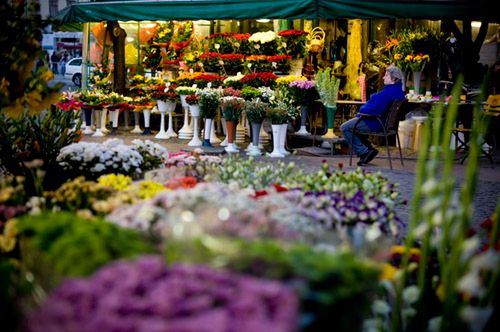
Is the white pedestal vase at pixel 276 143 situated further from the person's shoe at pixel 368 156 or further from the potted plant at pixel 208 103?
the person's shoe at pixel 368 156

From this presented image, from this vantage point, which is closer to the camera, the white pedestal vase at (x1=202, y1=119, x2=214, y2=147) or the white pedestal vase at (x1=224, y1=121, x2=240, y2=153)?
the white pedestal vase at (x1=224, y1=121, x2=240, y2=153)

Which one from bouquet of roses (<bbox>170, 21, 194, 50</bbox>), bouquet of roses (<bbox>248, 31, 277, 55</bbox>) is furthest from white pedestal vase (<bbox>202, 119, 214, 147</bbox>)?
bouquet of roses (<bbox>170, 21, 194, 50</bbox>)

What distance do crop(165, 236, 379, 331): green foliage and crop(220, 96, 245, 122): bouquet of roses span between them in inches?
400

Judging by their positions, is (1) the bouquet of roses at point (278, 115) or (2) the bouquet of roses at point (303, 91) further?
(2) the bouquet of roses at point (303, 91)

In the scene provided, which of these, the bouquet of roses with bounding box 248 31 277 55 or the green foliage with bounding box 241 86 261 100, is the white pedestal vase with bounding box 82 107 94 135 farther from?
the green foliage with bounding box 241 86 261 100

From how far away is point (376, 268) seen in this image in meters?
2.70

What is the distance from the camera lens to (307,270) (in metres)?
2.47

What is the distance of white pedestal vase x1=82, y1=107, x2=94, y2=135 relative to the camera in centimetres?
1577

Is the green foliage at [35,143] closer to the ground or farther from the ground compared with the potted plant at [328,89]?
closer to the ground

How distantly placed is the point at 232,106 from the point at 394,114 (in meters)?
2.95

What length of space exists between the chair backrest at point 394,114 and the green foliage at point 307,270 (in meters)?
8.73

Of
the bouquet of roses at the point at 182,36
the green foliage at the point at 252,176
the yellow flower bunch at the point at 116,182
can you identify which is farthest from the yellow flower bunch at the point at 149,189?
the bouquet of roses at the point at 182,36

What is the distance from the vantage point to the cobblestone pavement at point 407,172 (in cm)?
840

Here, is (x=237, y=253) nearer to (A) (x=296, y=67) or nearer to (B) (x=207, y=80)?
(B) (x=207, y=80)
